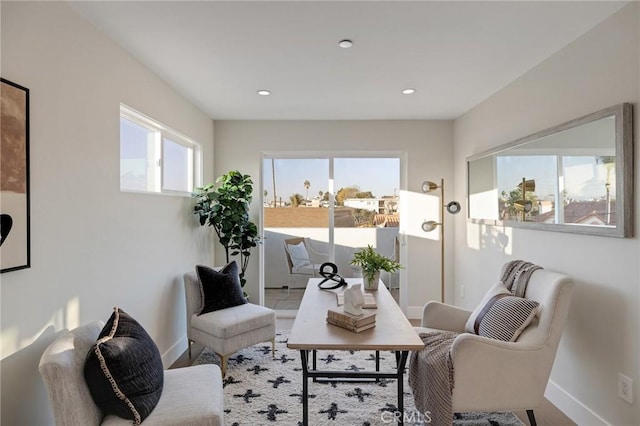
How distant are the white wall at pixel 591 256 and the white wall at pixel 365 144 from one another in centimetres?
139

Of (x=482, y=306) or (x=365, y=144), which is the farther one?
(x=365, y=144)

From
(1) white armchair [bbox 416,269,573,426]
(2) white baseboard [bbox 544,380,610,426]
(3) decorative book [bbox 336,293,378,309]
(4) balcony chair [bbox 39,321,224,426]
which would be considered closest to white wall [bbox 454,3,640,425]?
(2) white baseboard [bbox 544,380,610,426]

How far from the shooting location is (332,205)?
4.65 meters

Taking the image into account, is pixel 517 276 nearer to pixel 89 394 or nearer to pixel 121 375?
pixel 121 375

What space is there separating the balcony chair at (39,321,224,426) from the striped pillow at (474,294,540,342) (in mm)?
1611

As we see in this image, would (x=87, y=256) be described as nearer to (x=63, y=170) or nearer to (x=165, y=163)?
(x=63, y=170)

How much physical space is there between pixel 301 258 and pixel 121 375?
322 centimetres

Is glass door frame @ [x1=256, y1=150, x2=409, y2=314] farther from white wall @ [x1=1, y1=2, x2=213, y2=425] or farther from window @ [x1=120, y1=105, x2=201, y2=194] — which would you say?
white wall @ [x1=1, y1=2, x2=213, y2=425]

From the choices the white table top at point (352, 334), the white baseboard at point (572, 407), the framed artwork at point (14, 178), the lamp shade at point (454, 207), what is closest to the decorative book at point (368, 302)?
the white table top at point (352, 334)

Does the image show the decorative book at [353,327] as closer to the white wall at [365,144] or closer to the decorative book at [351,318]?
the decorative book at [351,318]

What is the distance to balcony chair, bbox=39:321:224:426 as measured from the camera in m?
1.45

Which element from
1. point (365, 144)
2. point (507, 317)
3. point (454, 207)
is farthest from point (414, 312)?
point (507, 317)

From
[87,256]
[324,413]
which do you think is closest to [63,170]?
[87,256]

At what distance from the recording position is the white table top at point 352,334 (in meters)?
1.68
